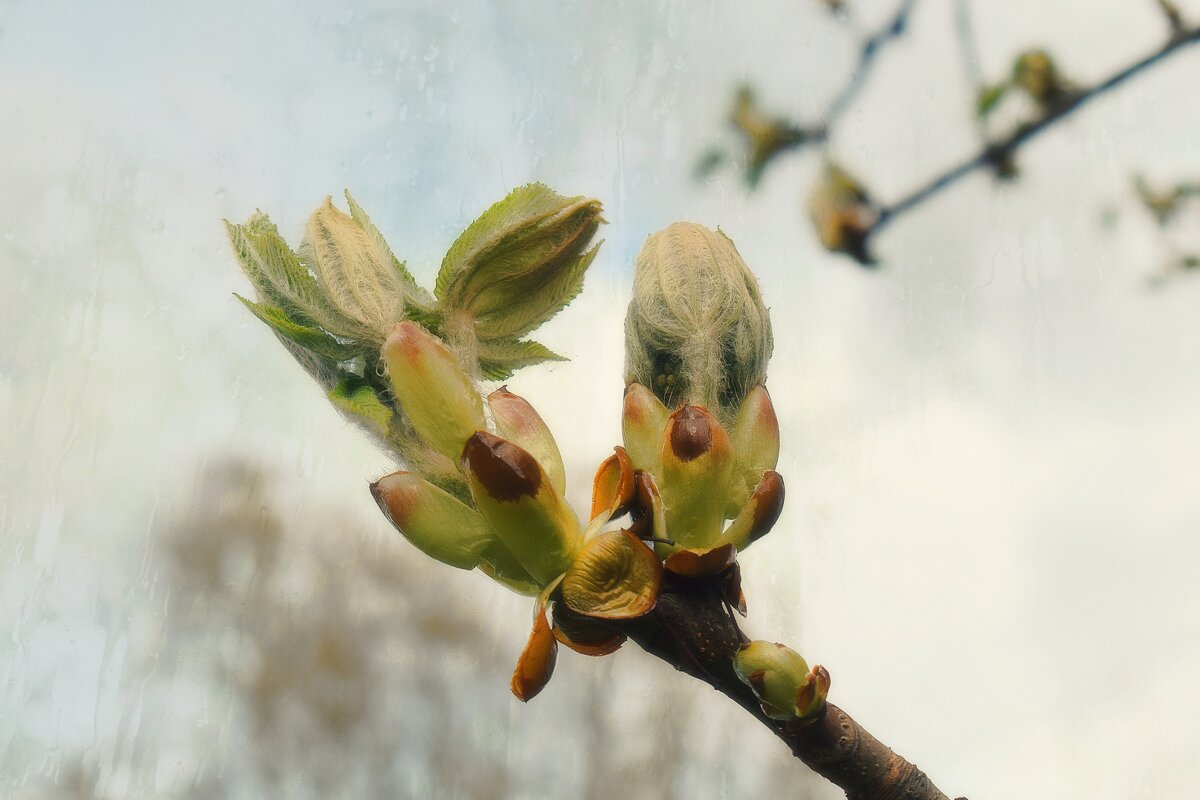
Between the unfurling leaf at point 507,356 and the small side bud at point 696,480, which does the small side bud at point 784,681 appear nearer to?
the small side bud at point 696,480

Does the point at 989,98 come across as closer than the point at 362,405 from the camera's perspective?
No

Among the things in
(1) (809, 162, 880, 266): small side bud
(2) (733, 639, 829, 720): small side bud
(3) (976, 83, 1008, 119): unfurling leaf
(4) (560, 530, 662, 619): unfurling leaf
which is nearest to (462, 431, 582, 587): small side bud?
(4) (560, 530, 662, 619): unfurling leaf

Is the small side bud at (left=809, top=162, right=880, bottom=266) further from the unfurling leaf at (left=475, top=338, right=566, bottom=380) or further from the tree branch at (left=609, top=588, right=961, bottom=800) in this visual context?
the tree branch at (left=609, top=588, right=961, bottom=800)

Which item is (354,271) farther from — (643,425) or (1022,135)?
(1022,135)

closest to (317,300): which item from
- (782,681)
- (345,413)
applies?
(345,413)

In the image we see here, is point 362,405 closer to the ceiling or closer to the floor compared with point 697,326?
closer to the floor

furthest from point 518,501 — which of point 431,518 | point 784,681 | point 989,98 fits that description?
point 989,98
